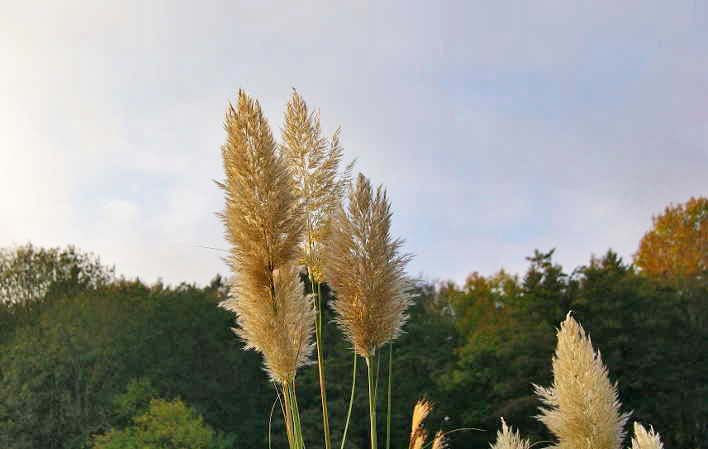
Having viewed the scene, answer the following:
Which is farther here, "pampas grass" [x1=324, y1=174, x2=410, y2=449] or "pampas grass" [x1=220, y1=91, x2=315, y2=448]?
"pampas grass" [x1=324, y1=174, x2=410, y2=449]

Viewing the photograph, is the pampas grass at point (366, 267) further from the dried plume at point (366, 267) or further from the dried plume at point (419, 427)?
the dried plume at point (419, 427)

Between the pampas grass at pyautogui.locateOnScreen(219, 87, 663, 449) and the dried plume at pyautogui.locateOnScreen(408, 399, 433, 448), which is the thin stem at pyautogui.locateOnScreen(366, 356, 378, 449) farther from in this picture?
the dried plume at pyautogui.locateOnScreen(408, 399, 433, 448)

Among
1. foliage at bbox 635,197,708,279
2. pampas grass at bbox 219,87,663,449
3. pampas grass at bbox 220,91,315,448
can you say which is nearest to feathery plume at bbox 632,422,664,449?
pampas grass at bbox 219,87,663,449

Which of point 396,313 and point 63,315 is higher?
point 63,315

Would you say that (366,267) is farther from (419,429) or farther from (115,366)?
(115,366)

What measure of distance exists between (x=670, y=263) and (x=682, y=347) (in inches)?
284

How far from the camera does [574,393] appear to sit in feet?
10.9

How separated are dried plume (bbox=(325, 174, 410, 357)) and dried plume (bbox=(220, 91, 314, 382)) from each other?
25 cm

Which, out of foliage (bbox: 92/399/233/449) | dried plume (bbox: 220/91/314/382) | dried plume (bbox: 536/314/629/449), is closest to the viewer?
dried plume (bbox: 220/91/314/382)

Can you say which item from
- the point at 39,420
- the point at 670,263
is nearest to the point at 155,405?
the point at 39,420

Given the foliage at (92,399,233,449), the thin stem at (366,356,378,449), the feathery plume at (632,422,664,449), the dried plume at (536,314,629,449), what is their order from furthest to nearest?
the foliage at (92,399,233,449) < the thin stem at (366,356,378,449) < the dried plume at (536,314,629,449) < the feathery plume at (632,422,664,449)

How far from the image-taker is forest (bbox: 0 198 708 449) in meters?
19.0

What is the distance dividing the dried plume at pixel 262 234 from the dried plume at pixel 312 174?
338 mm

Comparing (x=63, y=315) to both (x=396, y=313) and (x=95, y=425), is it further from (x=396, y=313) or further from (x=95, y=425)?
(x=396, y=313)
